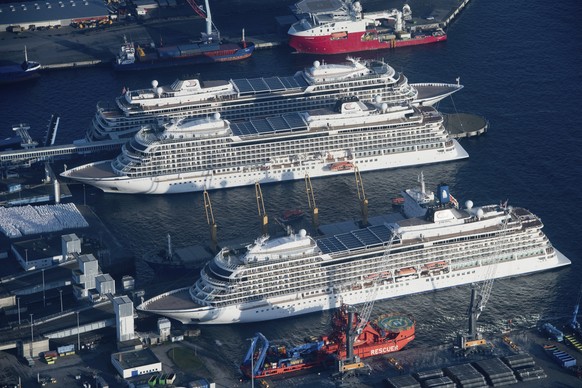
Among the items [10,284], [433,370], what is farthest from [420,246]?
[10,284]

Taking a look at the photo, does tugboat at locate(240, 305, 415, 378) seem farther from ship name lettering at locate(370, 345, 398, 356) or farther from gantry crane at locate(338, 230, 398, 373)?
gantry crane at locate(338, 230, 398, 373)

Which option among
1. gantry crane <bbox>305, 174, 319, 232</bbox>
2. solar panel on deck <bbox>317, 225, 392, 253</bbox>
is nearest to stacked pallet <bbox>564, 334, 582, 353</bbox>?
solar panel on deck <bbox>317, 225, 392, 253</bbox>

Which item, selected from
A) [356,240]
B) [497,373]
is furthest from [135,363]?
[497,373]

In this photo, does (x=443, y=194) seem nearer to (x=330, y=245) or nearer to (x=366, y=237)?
(x=366, y=237)

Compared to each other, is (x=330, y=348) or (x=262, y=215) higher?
(x=262, y=215)

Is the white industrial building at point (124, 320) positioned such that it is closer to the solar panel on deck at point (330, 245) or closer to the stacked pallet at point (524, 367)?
the solar panel on deck at point (330, 245)

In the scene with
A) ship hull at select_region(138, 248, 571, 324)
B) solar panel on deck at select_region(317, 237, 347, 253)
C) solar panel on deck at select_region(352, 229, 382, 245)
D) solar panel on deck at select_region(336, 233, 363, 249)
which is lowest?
ship hull at select_region(138, 248, 571, 324)
